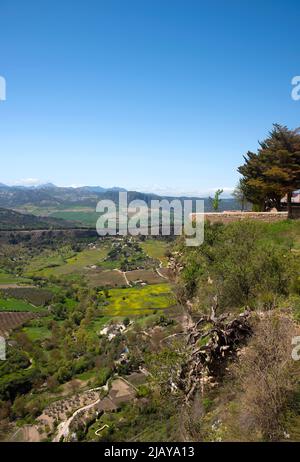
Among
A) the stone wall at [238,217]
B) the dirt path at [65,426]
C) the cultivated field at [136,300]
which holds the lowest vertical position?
the dirt path at [65,426]

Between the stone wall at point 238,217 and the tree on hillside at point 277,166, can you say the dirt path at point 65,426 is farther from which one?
the tree on hillside at point 277,166

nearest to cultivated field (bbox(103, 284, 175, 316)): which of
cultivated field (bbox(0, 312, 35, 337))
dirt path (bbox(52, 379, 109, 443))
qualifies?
cultivated field (bbox(0, 312, 35, 337))

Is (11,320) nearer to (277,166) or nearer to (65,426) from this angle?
(65,426)

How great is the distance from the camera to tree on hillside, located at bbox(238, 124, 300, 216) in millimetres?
21406

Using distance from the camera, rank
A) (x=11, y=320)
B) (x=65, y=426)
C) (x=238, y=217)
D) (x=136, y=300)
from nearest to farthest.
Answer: (x=238, y=217) < (x=65, y=426) < (x=11, y=320) < (x=136, y=300)

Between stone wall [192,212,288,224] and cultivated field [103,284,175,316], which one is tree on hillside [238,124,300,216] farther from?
cultivated field [103,284,175,316]

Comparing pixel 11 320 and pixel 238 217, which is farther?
pixel 11 320

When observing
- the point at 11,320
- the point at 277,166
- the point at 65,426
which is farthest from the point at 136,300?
the point at 277,166

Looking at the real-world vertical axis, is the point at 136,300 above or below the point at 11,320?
above

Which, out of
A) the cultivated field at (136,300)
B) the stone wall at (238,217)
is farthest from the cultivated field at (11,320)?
the stone wall at (238,217)

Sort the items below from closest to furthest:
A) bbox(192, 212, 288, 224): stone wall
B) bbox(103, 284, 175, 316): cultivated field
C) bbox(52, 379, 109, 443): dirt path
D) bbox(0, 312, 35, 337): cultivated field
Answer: bbox(192, 212, 288, 224): stone wall, bbox(52, 379, 109, 443): dirt path, bbox(0, 312, 35, 337): cultivated field, bbox(103, 284, 175, 316): cultivated field

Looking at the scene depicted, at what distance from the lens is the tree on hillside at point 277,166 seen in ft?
70.2

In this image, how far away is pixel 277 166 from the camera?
21.8 meters
